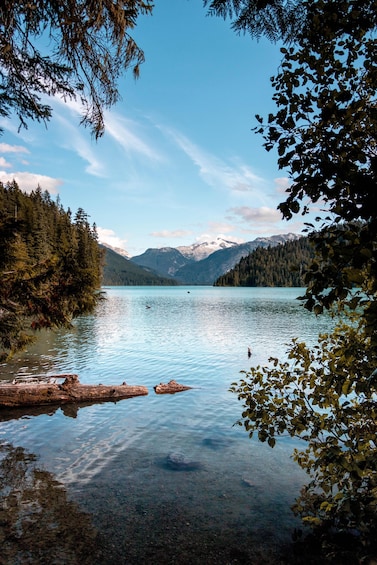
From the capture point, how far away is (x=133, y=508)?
9516 millimetres

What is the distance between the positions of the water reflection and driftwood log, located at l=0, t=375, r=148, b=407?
6514 millimetres

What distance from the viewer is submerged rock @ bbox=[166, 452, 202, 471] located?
39.9ft

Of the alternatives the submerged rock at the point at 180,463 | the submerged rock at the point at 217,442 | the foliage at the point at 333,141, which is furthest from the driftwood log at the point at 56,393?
the foliage at the point at 333,141

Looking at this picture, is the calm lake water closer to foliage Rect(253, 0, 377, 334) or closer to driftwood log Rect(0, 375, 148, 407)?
driftwood log Rect(0, 375, 148, 407)

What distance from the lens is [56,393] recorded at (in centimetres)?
1848

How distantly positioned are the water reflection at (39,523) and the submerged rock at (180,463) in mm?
3587

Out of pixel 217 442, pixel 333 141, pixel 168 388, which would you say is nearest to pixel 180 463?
pixel 217 442

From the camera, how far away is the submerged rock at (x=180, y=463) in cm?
1217

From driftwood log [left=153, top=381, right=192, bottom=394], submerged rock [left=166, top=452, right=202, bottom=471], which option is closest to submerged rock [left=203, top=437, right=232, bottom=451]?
submerged rock [left=166, top=452, right=202, bottom=471]

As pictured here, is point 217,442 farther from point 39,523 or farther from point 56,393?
point 56,393

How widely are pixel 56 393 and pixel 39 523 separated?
10.3 meters

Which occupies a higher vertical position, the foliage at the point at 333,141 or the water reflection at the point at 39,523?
the foliage at the point at 333,141

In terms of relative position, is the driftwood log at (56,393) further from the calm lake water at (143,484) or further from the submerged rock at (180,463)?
the submerged rock at (180,463)

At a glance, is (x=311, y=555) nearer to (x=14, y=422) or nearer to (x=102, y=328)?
(x=14, y=422)
